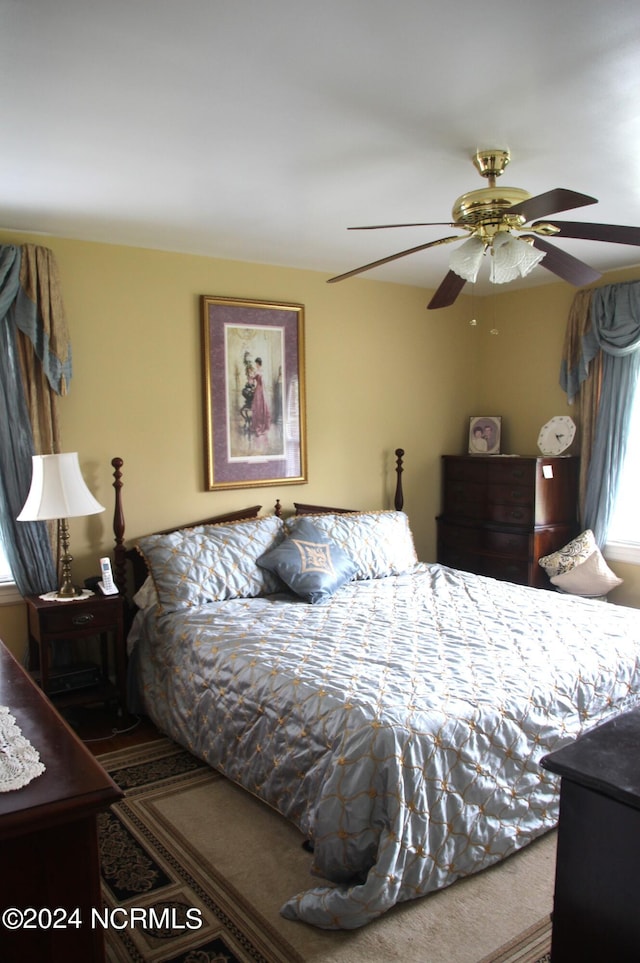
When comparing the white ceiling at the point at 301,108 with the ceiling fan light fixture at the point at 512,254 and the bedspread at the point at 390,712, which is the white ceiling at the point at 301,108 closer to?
the ceiling fan light fixture at the point at 512,254

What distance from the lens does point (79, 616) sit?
320 cm

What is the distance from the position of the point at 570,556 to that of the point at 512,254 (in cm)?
251

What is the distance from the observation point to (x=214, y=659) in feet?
9.25

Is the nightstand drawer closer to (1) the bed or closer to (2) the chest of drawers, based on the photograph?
(1) the bed

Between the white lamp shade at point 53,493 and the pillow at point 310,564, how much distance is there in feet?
3.24

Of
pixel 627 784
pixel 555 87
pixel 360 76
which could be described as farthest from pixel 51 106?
pixel 627 784

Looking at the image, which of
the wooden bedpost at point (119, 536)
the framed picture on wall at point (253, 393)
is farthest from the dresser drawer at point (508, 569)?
the wooden bedpost at point (119, 536)

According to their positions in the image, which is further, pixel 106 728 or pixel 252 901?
pixel 106 728

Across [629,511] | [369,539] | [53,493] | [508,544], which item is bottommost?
[508,544]

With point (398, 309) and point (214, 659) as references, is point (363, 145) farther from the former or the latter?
point (398, 309)

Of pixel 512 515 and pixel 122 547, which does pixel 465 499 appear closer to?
pixel 512 515

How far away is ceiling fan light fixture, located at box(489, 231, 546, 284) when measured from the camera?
7.61 ft

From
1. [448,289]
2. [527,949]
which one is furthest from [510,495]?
[527,949]

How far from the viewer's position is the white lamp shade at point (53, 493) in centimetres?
306
